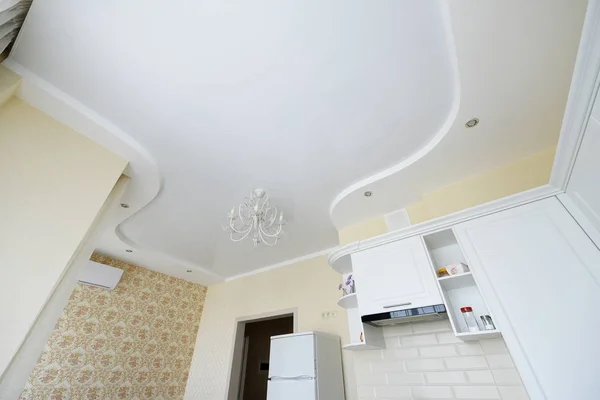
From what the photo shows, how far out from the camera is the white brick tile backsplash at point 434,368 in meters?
1.79

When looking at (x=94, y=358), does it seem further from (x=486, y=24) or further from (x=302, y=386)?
(x=486, y=24)

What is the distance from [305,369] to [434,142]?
2.29 m

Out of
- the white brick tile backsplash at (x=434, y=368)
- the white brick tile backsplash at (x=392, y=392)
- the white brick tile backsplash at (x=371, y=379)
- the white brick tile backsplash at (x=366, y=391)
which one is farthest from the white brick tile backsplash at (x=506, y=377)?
the white brick tile backsplash at (x=366, y=391)

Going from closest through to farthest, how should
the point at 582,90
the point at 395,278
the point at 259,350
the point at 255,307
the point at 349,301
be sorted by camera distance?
the point at 582,90 < the point at 395,278 < the point at 349,301 < the point at 255,307 < the point at 259,350

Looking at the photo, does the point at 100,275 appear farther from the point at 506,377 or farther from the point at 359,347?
the point at 506,377

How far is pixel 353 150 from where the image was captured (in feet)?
7.08

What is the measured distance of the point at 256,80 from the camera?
165cm

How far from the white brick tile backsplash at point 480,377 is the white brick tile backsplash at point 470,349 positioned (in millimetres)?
117

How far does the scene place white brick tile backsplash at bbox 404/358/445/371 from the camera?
2023mm

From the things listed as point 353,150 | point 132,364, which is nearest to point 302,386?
point 353,150

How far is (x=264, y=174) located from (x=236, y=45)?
1.11 m

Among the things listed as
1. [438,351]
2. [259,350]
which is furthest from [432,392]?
[259,350]

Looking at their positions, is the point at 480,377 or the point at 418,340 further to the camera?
the point at 418,340

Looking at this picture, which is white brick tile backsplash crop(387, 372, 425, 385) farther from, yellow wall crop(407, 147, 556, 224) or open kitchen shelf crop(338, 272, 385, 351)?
yellow wall crop(407, 147, 556, 224)
